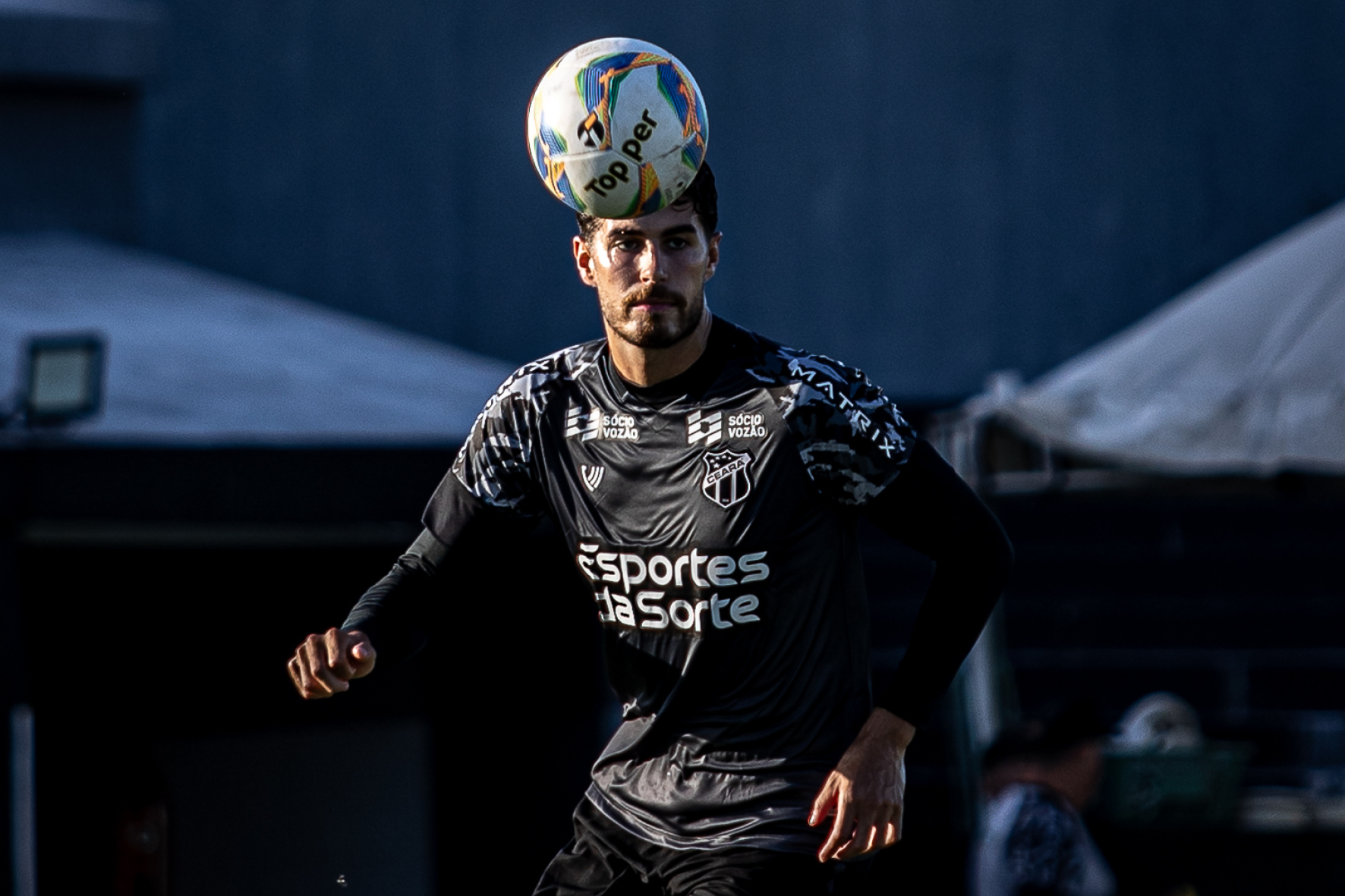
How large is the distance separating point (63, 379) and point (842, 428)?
11.6 ft

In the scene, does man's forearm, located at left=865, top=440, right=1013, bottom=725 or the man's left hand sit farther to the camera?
→ man's forearm, located at left=865, top=440, right=1013, bottom=725

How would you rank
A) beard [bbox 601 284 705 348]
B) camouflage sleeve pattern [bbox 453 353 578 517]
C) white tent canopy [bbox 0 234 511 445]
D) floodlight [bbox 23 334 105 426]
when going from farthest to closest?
white tent canopy [bbox 0 234 511 445] → floodlight [bbox 23 334 105 426] → camouflage sleeve pattern [bbox 453 353 578 517] → beard [bbox 601 284 705 348]

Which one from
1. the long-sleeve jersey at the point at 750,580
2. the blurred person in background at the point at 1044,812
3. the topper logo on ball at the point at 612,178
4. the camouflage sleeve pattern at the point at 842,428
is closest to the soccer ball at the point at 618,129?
the topper logo on ball at the point at 612,178

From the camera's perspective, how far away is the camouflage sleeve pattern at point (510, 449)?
10.2 feet

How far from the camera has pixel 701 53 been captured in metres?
10.4

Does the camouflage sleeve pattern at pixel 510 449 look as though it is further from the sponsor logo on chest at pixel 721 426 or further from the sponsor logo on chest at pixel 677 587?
the sponsor logo on chest at pixel 721 426

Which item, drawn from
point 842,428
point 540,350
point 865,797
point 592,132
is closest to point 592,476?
point 842,428

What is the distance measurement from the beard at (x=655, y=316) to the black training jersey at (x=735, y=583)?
10 cm

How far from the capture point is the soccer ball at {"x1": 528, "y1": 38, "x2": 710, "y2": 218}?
2943mm

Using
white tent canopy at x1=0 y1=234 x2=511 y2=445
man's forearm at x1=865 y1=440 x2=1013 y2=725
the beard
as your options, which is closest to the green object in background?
white tent canopy at x1=0 y1=234 x2=511 y2=445

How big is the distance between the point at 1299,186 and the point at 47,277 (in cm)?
695

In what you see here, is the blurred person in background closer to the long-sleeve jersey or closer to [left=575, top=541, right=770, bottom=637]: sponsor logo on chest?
the long-sleeve jersey

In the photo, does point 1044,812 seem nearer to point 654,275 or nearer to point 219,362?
point 654,275

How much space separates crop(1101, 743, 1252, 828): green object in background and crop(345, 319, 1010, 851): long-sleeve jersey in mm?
4657
